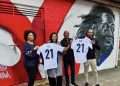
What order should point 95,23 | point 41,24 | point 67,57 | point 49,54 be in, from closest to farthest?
point 49,54 < point 67,57 < point 41,24 < point 95,23

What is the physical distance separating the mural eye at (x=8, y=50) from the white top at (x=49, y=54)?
117cm

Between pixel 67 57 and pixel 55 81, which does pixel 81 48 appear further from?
pixel 55 81

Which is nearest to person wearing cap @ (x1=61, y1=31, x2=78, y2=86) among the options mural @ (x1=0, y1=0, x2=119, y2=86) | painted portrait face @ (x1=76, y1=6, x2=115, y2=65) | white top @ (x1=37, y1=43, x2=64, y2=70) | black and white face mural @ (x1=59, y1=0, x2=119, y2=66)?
white top @ (x1=37, y1=43, x2=64, y2=70)

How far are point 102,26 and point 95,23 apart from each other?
0.60 meters

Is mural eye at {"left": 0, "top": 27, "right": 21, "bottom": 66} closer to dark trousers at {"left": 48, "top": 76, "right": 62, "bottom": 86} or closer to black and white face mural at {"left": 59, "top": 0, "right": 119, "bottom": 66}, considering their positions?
dark trousers at {"left": 48, "top": 76, "right": 62, "bottom": 86}

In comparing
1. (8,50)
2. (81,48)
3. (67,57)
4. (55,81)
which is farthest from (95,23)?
(55,81)

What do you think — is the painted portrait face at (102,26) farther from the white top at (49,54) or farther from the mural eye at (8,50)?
the white top at (49,54)

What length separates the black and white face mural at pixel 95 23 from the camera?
13.6 meters

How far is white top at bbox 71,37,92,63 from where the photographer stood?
1126 cm

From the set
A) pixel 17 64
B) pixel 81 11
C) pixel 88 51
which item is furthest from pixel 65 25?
pixel 17 64

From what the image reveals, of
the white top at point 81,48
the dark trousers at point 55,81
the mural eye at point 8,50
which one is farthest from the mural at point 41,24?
the dark trousers at point 55,81

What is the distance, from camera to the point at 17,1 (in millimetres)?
10867

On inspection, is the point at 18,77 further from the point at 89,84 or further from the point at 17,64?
the point at 89,84

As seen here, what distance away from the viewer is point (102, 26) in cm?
1548
